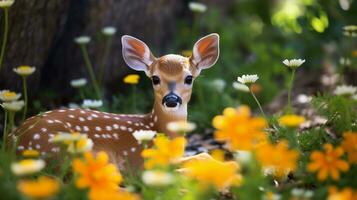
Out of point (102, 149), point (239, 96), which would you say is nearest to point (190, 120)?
point (239, 96)

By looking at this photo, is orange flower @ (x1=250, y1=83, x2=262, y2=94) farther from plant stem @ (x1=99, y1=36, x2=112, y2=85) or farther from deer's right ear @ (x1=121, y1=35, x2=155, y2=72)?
deer's right ear @ (x1=121, y1=35, x2=155, y2=72)

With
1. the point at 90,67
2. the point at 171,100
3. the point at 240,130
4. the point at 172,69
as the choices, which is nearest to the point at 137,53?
the point at 172,69

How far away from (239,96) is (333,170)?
2062mm

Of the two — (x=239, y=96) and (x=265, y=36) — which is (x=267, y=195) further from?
(x=265, y=36)

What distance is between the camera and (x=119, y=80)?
5.48m

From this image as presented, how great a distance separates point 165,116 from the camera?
4047mm

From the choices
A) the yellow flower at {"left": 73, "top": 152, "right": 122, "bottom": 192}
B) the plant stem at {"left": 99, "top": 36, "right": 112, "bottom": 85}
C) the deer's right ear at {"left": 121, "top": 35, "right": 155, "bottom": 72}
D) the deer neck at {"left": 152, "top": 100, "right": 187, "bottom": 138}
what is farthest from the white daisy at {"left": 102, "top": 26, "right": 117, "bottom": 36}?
the yellow flower at {"left": 73, "top": 152, "right": 122, "bottom": 192}

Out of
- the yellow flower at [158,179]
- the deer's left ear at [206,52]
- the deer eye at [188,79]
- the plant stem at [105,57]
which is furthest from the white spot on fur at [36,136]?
the plant stem at [105,57]

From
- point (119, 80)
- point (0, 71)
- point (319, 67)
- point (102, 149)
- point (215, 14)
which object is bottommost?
point (102, 149)

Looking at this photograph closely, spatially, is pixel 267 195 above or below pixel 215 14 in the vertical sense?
below

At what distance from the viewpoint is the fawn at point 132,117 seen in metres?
3.77

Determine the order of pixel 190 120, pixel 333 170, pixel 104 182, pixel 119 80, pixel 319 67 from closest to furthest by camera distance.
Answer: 1. pixel 104 182
2. pixel 333 170
3. pixel 190 120
4. pixel 119 80
5. pixel 319 67

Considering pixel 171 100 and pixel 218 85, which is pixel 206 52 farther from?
pixel 218 85

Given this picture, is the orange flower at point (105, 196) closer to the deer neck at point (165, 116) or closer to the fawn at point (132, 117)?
the fawn at point (132, 117)
